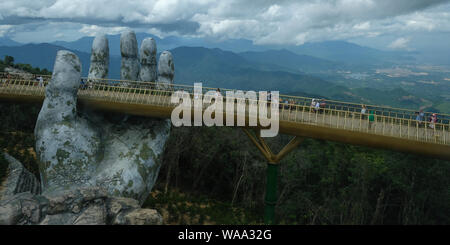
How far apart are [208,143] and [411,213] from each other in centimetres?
1865

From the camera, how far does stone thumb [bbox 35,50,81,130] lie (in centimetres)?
1501

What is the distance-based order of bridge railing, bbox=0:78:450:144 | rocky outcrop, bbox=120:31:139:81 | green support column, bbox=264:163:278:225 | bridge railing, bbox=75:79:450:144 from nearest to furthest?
bridge railing, bbox=75:79:450:144 < bridge railing, bbox=0:78:450:144 < green support column, bbox=264:163:278:225 < rocky outcrop, bbox=120:31:139:81

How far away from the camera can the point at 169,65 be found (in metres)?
18.3

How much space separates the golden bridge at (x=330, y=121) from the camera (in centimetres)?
1273

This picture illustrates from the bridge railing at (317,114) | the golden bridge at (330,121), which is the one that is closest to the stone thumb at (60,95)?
the golden bridge at (330,121)

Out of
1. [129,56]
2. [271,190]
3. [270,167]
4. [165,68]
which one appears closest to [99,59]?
[129,56]

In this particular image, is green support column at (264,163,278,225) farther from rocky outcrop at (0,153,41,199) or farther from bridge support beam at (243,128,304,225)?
rocky outcrop at (0,153,41,199)

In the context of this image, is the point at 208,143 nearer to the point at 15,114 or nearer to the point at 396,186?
the point at 396,186

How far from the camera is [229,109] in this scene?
1504 cm

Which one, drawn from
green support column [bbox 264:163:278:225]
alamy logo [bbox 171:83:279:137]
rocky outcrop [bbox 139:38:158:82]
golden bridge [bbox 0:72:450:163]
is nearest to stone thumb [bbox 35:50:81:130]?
golden bridge [bbox 0:72:450:163]

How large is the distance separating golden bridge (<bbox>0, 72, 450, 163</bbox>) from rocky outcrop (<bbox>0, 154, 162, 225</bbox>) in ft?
22.1

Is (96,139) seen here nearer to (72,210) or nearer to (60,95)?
(60,95)

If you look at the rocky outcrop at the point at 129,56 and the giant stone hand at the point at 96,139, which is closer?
the giant stone hand at the point at 96,139

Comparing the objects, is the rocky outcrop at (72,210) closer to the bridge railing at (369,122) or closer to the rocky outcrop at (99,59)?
the bridge railing at (369,122)
